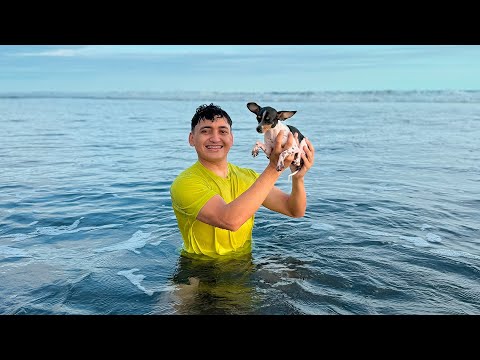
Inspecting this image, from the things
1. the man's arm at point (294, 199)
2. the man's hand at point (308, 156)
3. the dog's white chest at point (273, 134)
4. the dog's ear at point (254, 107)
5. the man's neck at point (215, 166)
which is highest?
the dog's ear at point (254, 107)

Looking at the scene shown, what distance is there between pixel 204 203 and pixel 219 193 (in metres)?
0.51

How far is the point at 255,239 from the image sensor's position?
6.79 m

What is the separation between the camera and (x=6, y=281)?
5.43 m

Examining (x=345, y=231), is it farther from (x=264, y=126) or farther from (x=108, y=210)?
(x=108, y=210)

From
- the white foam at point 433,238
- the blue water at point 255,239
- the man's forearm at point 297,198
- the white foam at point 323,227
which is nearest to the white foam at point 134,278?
the blue water at point 255,239

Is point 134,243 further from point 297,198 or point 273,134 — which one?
point 273,134

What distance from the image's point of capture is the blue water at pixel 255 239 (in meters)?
4.82

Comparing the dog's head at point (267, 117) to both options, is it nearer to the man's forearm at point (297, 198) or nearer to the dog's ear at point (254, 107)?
the dog's ear at point (254, 107)

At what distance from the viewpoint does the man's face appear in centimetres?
504

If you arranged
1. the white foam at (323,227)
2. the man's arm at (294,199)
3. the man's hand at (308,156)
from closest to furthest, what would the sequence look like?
the man's hand at (308,156)
the man's arm at (294,199)
the white foam at (323,227)

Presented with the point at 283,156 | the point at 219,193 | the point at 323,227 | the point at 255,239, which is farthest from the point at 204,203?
the point at 323,227

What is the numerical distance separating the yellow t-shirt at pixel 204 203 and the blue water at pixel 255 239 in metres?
0.21

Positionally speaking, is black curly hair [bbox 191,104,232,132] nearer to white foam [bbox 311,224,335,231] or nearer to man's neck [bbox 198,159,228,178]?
man's neck [bbox 198,159,228,178]

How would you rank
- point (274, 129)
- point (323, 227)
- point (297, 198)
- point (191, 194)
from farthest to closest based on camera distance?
point (323, 227)
point (297, 198)
point (191, 194)
point (274, 129)
